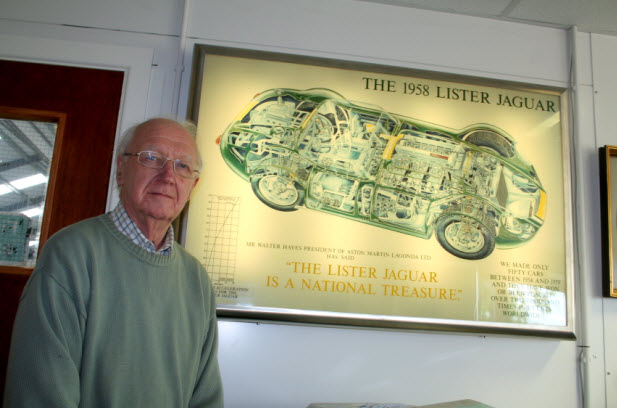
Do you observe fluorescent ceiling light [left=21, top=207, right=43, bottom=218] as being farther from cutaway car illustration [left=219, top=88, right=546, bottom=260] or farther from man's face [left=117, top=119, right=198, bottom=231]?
cutaway car illustration [left=219, top=88, right=546, bottom=260]

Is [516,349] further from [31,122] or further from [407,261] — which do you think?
[31,122]

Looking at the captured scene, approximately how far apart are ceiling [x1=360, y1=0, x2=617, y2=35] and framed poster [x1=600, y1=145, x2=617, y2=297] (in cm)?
56

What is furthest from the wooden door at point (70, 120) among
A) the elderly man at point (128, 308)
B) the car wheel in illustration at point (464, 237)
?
the car wheel in illustration at point (464, 237)

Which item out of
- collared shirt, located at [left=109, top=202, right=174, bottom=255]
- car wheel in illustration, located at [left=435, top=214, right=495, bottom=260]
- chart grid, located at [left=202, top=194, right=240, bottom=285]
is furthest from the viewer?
car wheel in illustration, located at [left=435, top=214, right=495, bottom=260]

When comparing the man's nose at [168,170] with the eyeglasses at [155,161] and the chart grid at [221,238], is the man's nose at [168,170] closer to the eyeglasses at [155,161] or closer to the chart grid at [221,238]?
the eyeglasses at [155,161]

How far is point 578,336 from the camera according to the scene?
159 centimetres

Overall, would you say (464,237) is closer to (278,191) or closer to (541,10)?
(278,191)

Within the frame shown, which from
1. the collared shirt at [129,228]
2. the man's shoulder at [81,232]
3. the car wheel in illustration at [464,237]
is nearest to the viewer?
the man's shoulder at [81,232]

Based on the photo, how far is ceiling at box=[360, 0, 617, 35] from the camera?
1684 millimetres

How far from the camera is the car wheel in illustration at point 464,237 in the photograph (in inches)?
62.5

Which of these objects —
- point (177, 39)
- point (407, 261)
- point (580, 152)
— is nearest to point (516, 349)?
point (407, 261)

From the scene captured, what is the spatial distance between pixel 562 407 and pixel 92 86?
2.16 meters

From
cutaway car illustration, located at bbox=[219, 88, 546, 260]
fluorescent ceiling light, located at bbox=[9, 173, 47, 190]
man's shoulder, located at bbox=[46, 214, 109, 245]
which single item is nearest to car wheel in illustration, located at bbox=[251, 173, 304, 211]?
cutaway car illustration, located at bbox=[219, 88, 546, 260]

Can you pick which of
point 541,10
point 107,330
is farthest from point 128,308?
point 541,10
